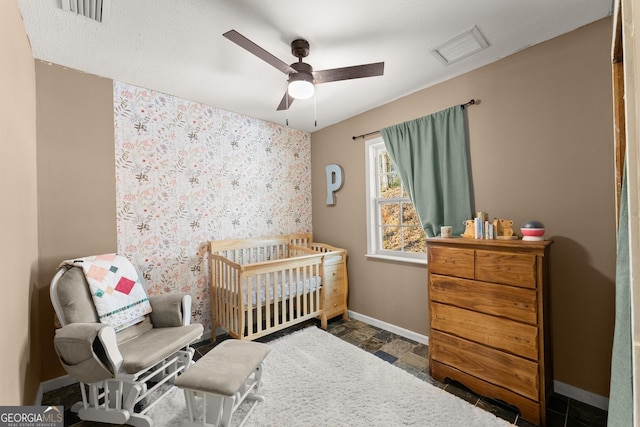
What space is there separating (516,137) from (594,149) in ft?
1.47

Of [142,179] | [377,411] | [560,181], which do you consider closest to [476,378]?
[377,411]

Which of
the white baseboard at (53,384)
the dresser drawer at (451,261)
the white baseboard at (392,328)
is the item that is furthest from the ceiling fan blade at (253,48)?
the white baseboard at (53,384)

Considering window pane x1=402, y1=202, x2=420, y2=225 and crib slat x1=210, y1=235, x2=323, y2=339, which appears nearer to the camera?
crib slat x1=210, y1=235, x2=323, y2=339

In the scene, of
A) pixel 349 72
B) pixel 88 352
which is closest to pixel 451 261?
pixel 349 72

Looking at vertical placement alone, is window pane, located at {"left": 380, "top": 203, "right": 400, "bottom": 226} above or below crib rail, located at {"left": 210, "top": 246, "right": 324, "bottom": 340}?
above

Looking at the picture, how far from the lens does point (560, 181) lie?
6.07ft

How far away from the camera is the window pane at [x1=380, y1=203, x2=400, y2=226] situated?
3.02 meters

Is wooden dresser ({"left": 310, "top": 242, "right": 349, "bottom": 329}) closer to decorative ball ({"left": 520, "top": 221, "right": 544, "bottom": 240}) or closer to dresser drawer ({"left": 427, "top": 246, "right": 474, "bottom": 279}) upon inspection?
dresser drawer ({"left": 427, "top": 246, "right": 474, "bottom": 279})

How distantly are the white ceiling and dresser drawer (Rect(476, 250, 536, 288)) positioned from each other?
1508 millimetres

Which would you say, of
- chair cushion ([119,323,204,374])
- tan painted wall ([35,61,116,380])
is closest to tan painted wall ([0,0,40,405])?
tan painted wall ([35,61,116,380])

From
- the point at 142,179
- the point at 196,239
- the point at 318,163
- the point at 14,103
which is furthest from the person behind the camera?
the point at 318,163

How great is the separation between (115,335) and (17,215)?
86 cm

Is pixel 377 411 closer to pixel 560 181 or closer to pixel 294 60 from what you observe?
pixel 560 181

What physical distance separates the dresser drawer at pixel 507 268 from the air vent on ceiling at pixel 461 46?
1.48m
